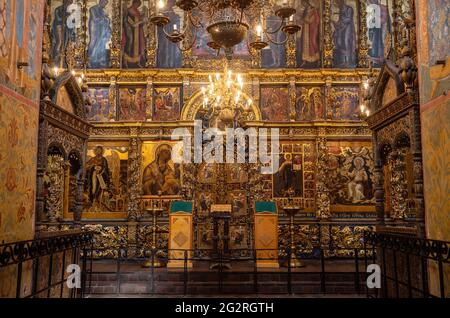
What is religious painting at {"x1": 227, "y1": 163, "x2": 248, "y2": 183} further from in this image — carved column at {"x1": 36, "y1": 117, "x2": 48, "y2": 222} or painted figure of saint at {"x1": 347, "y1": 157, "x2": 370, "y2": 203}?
carved column at {"x1": 36, "y1": 117, "x2": 48, "y2": 222}

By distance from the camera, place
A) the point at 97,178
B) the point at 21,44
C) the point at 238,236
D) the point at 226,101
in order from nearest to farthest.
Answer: the point at 21,44
the point at 226,101
the point at 238,236
the point at 97,178

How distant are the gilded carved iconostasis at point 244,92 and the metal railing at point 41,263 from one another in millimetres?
5393

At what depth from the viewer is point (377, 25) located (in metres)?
13.7

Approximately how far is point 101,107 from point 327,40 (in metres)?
6.86

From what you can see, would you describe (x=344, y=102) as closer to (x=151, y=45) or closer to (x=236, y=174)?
(x=236, y=174)

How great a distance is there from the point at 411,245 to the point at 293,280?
463 cm

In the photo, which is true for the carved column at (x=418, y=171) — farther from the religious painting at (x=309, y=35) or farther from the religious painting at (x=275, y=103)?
the religious painting at (x=309, y=35)

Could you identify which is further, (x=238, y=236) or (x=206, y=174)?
(x=206, y=174)

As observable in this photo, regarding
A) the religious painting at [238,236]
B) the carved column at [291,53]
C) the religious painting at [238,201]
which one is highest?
the carved column at [291,53]

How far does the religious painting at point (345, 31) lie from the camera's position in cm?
1355

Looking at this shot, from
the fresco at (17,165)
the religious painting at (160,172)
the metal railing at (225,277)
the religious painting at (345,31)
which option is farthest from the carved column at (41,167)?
the religious painting at (345,31)

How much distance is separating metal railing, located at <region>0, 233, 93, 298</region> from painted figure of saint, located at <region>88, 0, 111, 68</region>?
24.5 ft

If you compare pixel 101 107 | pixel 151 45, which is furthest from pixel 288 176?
pixel 101 107
